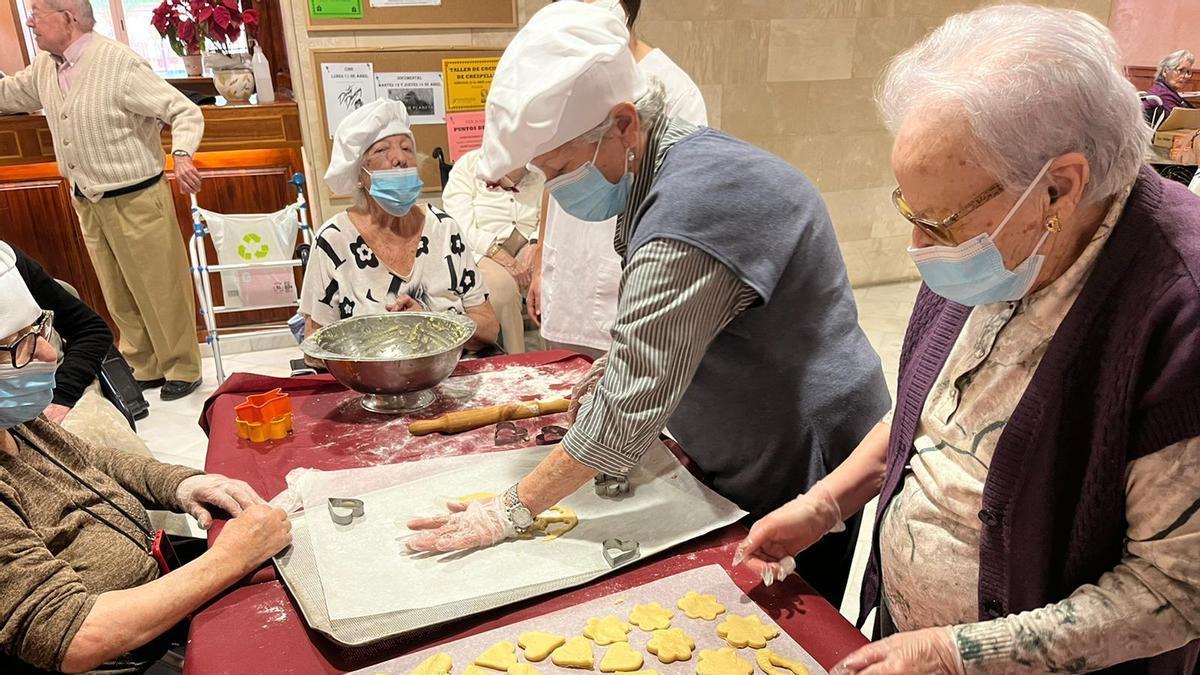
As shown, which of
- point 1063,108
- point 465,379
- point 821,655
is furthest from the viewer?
point 465,379

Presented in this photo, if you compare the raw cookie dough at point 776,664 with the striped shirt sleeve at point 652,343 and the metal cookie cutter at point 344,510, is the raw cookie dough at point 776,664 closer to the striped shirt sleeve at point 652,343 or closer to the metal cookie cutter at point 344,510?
the striped shirt sleeve at point 652,343

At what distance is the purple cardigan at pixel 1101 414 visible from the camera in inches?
32.6

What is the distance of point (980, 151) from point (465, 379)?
150 cm

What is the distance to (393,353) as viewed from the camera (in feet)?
6.63

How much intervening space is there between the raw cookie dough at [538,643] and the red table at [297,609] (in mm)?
60

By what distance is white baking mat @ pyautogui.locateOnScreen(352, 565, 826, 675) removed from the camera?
108cm

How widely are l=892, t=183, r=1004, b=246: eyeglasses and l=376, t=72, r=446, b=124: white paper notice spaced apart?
126 inches

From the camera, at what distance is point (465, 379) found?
209cm

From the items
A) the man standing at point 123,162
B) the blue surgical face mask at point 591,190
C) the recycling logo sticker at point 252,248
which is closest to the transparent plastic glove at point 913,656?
the blue surgical face mask at point 591,190

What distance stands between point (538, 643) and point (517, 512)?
0.26m

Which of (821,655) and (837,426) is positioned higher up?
(837,426)

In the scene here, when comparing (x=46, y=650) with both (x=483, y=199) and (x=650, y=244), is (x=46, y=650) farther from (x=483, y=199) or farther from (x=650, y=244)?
(x=483, y=199)

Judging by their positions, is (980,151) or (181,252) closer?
(980,151)

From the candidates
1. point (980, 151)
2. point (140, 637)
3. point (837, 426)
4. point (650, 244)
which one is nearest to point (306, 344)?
point (140, 637)
